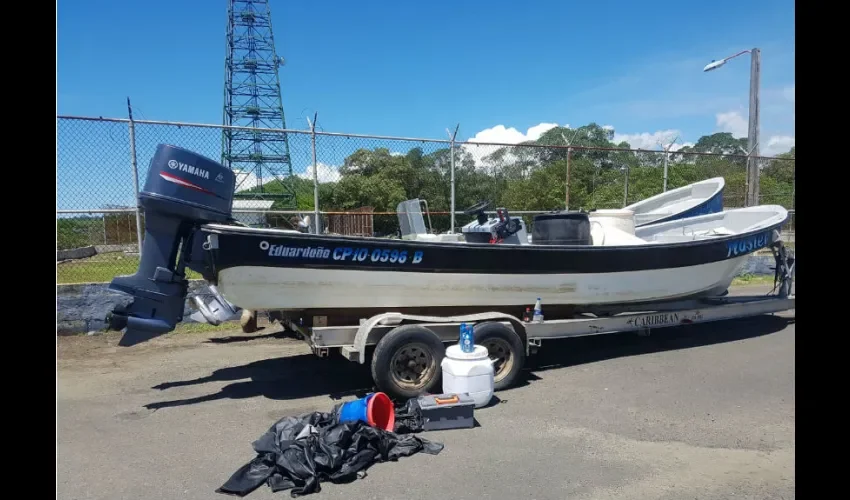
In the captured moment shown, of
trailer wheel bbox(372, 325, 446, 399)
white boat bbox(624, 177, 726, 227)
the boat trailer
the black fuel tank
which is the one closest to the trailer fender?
the boat trailer

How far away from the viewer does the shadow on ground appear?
5.49 metres

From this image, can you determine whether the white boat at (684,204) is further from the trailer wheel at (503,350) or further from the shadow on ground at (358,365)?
the trailer wheel at (503,350)

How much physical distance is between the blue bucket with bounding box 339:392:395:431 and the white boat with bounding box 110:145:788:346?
4.32 ft

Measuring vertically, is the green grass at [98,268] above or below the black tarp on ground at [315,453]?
above

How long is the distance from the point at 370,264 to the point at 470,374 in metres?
1.41

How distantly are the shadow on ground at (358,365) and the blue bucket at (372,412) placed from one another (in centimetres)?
109

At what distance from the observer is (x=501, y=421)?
15.2 feet

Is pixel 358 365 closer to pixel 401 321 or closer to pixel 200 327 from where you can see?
pixel 401 321

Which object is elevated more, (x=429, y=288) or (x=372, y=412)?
(x=429, y=288)

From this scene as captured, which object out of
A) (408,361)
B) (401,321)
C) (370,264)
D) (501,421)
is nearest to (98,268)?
→ (370,264)

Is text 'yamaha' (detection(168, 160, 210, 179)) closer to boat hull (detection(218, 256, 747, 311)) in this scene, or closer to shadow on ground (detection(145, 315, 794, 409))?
boat hull (detection(218, 256, 747, 311))

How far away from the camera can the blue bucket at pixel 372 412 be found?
4102 millimetres

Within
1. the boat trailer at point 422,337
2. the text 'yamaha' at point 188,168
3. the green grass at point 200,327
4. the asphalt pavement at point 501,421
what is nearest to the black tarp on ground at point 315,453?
the asphalt pavement at point 501,421
